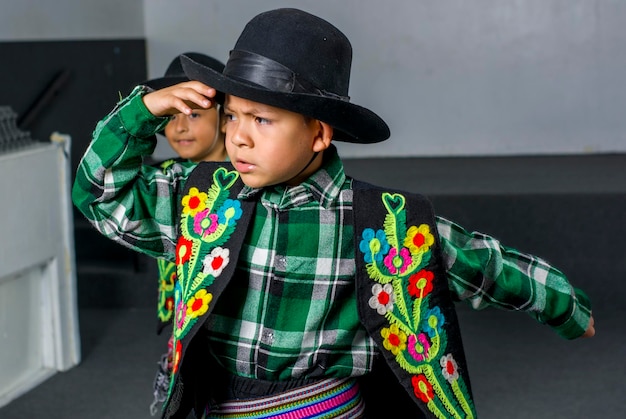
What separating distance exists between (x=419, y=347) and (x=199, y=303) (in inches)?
14.4

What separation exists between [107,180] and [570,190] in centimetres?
283

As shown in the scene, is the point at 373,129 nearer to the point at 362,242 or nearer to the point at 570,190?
the point at 362,242

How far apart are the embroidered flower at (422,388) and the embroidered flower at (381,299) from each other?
0.41 ft

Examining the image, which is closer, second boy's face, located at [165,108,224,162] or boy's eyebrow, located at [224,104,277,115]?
boy's eyebrow, located at [224,104,277,115]

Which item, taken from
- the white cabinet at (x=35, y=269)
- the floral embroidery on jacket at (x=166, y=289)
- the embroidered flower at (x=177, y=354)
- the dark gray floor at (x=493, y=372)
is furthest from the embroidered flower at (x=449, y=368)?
the white cabinet at (x=35, y=269)

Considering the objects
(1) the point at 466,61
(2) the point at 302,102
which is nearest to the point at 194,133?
(2) the point at 302,102

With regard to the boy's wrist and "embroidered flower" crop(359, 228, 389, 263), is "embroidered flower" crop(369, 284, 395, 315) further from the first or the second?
the boy's wrist

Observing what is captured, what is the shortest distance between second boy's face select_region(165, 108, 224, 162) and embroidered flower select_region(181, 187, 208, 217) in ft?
3.37

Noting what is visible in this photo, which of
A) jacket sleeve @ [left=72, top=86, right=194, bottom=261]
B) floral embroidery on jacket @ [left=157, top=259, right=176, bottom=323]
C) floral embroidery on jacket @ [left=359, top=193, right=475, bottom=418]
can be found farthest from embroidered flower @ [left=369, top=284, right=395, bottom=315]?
floral embroidery on jacket @ [left=157, top=259, right=176, bottom=323]

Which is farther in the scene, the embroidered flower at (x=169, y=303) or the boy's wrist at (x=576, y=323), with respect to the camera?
the embroidered flower at (x=169, y=303)

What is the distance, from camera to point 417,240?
156 cm

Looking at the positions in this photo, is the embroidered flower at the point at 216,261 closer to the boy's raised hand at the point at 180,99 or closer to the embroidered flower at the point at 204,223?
the embroidered flower at the point at 204,223

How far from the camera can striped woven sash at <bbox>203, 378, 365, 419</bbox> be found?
1.60 m

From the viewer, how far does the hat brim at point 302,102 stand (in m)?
1.37
